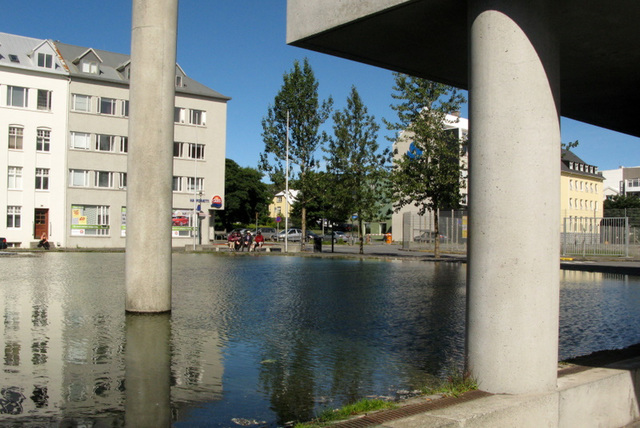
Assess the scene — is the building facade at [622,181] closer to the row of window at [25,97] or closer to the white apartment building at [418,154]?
the white apartment building at [418,154]

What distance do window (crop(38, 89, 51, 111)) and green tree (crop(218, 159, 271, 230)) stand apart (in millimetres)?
37612

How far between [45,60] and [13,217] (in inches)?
507

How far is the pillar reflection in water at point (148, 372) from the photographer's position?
5332 mm

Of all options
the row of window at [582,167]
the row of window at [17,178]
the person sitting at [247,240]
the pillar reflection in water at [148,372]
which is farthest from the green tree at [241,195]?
the pillar reflection in water at [148,372]

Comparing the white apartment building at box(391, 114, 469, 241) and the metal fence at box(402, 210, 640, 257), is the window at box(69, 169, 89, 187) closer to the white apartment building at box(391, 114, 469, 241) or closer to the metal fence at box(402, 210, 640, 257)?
the white apartment building at box(391, 114, 469, 241)

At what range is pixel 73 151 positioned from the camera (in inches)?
2026

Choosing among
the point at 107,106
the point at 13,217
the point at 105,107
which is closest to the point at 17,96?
the point at 105,107

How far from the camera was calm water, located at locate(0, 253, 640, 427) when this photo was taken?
5.69 metres

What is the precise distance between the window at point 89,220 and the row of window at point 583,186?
64.0 meters

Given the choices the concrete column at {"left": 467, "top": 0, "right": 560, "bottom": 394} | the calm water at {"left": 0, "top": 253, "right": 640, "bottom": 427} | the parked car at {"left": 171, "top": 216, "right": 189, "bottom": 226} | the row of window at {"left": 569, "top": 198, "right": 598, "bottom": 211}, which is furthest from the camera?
the row of window at {"left": 569, "top": 198, "right": 598, "bottom": 211}

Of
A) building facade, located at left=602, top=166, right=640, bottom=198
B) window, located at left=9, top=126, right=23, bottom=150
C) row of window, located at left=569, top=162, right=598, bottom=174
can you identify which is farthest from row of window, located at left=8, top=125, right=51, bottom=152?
building facade, located at left=602, top=166, right=640, bottom=198

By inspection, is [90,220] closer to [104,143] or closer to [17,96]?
[104,143]

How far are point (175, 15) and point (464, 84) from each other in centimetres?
628

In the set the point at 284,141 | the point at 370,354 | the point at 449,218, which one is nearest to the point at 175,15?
the point at 370,354
